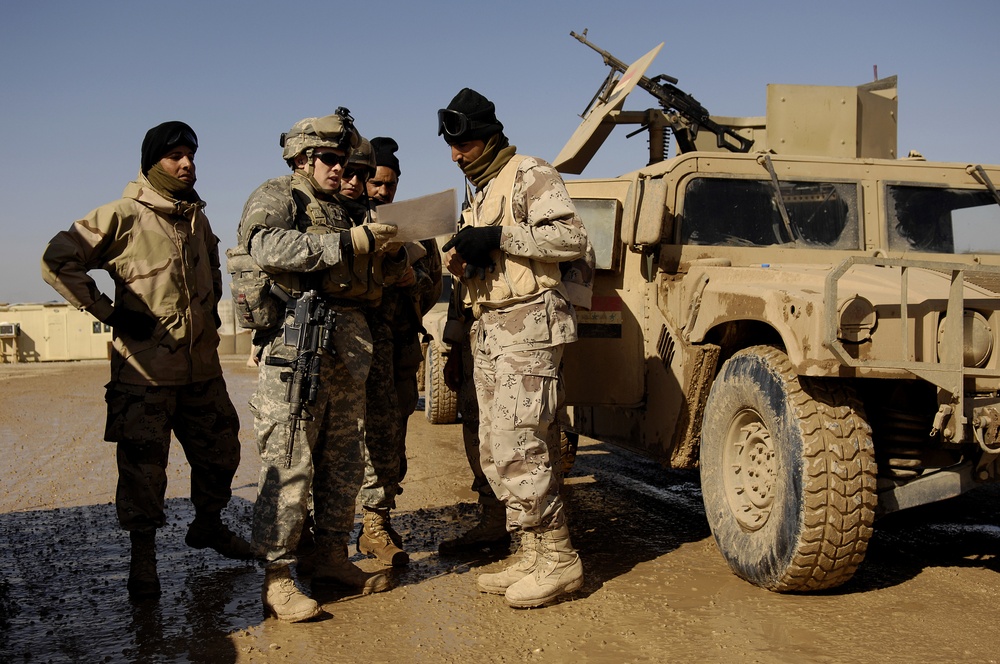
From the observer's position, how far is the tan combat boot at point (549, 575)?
12.2 ft

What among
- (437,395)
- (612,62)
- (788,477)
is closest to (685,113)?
(612,62)

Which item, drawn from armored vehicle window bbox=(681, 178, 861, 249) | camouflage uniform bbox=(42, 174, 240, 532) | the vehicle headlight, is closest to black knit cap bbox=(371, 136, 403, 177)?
camouflage uniform bbox=(42, 174, 240, 532)

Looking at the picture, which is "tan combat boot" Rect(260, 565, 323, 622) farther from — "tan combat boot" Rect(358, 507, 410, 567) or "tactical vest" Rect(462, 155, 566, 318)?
"tactical vest" Rect(462, 155, 566, 318)

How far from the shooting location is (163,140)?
162 inches

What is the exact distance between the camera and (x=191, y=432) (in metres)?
4.30

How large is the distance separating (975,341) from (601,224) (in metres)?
2.21

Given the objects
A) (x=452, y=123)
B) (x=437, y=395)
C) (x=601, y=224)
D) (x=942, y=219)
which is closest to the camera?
(x=452, y=123)

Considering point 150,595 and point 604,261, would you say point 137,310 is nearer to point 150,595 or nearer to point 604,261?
point 150,595

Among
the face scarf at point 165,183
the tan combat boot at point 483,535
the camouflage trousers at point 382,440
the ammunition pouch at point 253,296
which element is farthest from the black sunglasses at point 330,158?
the tan combat boot at point 483,535

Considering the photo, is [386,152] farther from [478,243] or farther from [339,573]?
[339,573]

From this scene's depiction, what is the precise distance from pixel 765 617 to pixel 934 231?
8.56 ft

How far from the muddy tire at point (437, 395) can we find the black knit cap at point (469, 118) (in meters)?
5.26

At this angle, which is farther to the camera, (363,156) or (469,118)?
(363,156)

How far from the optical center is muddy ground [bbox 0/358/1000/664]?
129 inches
